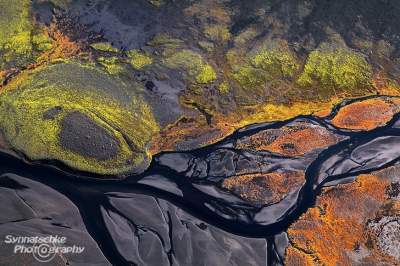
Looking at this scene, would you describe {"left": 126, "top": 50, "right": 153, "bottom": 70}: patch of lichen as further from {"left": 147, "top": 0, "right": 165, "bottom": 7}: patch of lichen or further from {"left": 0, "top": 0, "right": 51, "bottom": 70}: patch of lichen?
{"left": 0, "top": 0, "right": 51, "bottom": 70}: patch of lichen

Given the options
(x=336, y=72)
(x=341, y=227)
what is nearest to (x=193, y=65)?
(x=336, y=72)

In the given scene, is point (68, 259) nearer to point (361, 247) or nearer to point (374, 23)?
point (361, 247)

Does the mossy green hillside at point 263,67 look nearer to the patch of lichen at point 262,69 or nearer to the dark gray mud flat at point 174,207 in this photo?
the patch of lichen at point 262,69

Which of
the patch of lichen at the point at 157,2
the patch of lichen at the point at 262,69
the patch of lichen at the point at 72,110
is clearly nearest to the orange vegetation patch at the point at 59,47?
the patch of lichen at the point at 72,110

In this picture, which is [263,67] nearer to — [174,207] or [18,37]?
[174,207]

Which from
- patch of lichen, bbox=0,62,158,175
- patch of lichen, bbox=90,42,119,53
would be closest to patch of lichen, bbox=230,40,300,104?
patch of lichen, bbox=0,62,158,175

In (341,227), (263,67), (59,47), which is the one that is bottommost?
(341,227)
